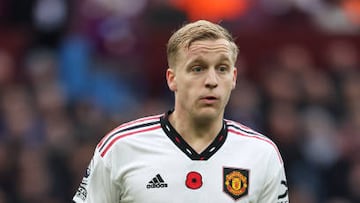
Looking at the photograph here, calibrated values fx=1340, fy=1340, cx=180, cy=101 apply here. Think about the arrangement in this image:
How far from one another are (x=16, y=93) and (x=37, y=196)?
75.7 inches

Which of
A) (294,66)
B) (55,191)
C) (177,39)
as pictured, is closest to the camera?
(177,39)

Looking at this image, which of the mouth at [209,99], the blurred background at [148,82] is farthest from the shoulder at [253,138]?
the blurred background at [148,82]

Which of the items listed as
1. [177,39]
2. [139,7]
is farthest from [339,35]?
[177,39]

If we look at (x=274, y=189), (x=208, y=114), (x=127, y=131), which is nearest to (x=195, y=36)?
(x=208, y=114)

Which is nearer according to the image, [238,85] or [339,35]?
[238,85]

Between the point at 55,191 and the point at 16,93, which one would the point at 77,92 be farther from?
the point at 55,191

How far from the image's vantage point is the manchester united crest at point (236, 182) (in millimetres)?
7207

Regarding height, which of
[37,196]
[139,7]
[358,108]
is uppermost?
[139,7]

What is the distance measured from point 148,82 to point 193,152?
7.56m

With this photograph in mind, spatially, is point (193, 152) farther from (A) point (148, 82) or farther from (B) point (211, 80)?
(A) point (148, 82)

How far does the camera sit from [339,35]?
49.9 ft

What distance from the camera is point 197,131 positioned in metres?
7.36

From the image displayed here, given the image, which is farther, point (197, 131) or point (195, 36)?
point (197, 131)

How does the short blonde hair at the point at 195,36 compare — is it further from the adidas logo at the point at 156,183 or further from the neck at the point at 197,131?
the adidas logo at the point at 156,183
